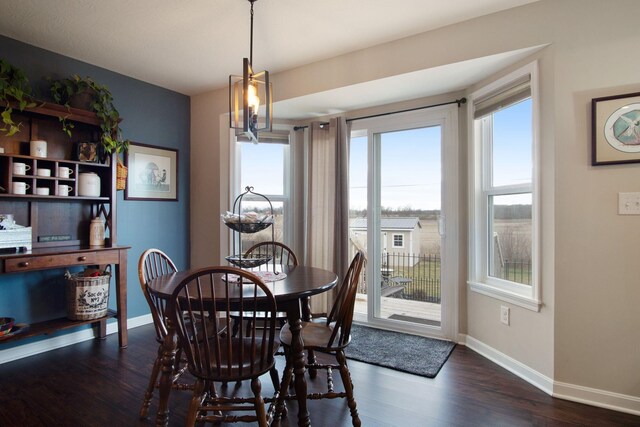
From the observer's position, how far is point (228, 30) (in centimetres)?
266

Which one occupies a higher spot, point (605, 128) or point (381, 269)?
point (605, 128)

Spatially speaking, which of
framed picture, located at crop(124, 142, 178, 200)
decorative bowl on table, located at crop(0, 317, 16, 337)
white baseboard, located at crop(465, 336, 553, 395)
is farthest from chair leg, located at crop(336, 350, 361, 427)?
framed picture, located at crop(124, 142, 178, 200)

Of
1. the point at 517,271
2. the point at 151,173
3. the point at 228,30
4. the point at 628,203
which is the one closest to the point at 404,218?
the point at 517,271

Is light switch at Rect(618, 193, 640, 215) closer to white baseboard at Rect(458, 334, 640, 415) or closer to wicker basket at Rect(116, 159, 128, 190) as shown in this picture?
white baseboard at Rect(458, 334, 640, 415)

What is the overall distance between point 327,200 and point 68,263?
231 centimetres

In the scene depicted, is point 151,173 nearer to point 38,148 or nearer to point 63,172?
point 63,172

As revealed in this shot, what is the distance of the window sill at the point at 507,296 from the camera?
7.64 ft

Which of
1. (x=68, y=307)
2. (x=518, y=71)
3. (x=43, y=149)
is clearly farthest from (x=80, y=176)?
(x=518, y=71)

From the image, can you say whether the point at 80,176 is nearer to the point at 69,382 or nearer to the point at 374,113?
the point at 69,382

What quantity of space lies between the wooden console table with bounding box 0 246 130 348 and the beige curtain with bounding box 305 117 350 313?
5.77 feet

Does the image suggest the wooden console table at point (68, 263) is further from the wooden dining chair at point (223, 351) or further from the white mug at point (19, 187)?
the wooden dining chair at point (223, 351)

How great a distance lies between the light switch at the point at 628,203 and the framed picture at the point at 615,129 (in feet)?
0.64

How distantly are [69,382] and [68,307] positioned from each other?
2.45 feet

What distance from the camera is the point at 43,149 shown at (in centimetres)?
278
